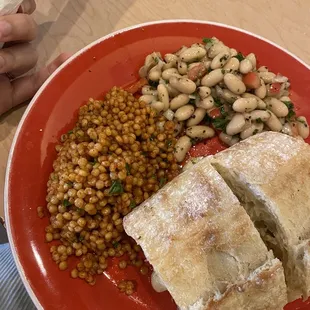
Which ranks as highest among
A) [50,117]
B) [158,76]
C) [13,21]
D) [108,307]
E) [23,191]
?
[158,76]

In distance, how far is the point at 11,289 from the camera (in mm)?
1412

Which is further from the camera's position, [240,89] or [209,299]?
[240,89]

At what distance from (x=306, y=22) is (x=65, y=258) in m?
1.39

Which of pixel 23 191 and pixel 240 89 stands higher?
pixel 240 89

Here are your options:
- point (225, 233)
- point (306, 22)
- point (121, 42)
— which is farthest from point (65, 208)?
point (306, 22)

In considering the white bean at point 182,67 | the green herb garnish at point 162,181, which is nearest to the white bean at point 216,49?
the white bean at point 182,67

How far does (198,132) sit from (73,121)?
1.38ft

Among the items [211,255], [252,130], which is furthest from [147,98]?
[211,255]

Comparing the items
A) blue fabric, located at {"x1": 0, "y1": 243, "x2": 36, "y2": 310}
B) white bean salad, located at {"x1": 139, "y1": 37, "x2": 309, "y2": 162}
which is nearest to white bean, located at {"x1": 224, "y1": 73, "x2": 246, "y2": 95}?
white bean salad, located at {"x1": 139, "y1": 37, "x2": 309, "y2": 162}

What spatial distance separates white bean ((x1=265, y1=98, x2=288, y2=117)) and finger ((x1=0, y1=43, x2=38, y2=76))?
2.79 ft

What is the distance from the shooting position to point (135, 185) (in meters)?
1.38

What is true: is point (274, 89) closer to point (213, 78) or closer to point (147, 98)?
point (213, 78)

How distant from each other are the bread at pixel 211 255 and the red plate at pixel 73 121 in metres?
0.30

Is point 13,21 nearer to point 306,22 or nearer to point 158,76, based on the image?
point 158,76
